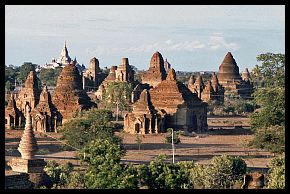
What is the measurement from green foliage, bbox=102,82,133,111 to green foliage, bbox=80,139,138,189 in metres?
37.0

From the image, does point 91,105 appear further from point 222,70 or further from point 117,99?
point 222,70

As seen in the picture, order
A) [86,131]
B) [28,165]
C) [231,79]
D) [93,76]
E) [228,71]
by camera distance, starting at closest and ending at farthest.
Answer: [28,165] → [86,131] → [231,79] → [228,71] → [93,76]

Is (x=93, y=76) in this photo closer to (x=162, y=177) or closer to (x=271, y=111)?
(x=271, y=111)

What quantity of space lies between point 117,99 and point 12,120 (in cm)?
1454

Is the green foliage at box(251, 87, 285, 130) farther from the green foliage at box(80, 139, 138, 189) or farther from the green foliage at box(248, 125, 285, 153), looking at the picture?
the green foliage at box(80, 139, 138, 189)

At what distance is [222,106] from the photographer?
2724 inches

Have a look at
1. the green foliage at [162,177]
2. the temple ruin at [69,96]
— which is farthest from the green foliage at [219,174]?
the temple ruin at [69,96]

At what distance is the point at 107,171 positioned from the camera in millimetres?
19812

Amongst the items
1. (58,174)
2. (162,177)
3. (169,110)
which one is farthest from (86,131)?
(169,110)

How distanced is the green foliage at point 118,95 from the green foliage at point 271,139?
33945 mm

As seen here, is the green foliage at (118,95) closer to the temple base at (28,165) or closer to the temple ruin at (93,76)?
the temple ruin at (93,76)

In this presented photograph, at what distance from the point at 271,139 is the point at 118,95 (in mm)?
36295
